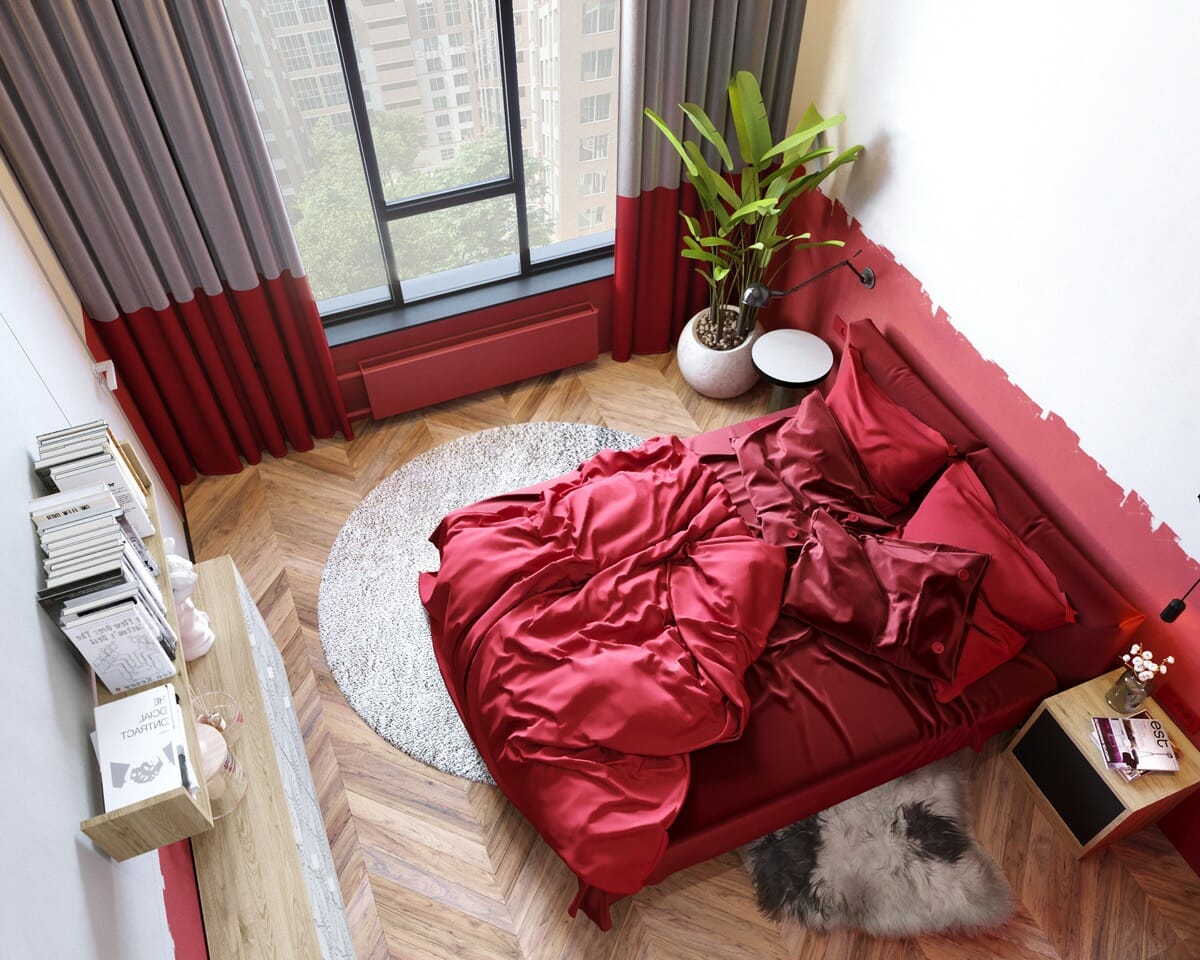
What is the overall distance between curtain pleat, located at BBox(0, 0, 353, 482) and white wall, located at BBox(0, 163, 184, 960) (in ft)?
1.94

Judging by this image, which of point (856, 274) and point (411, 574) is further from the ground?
point (856, 274)

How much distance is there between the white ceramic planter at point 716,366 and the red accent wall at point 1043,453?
359mm

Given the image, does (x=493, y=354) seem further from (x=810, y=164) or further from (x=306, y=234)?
(x=810, y=164)

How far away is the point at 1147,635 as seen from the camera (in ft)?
8.47

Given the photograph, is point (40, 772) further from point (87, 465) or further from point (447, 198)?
point (447, 198)

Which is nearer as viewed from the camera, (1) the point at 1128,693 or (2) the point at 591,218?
(1) the point at 1128,693

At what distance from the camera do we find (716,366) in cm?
387

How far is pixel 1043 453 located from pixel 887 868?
1.35m

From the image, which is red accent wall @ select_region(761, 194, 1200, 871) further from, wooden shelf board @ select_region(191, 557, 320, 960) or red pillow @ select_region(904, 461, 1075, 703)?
wooden shelf board @ select_region(191, 557, 320, 960)

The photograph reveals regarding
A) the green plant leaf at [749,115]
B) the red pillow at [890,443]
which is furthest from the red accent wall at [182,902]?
the green plant leaf at [749,115]

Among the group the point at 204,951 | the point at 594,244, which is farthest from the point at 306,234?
the point at 204,951

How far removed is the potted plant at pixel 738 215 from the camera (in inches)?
129

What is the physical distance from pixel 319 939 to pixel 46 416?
141cm

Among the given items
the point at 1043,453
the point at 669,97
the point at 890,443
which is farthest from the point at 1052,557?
the point at 669,97
